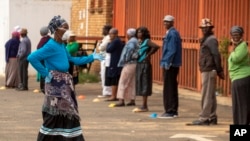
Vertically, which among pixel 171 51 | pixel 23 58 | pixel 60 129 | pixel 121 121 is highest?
pixel 171 51

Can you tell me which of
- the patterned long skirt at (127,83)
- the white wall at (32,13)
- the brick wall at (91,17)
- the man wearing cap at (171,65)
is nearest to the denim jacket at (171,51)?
the man wearing cap at (171,65)

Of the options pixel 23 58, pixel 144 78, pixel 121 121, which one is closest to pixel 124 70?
pixel 144 78

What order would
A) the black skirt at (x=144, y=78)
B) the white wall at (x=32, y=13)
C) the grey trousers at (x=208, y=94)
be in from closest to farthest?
the grey trousers at (x=208, y=94), the black skirt at (x=144, y=78), the white wall at (x=32, y=13)

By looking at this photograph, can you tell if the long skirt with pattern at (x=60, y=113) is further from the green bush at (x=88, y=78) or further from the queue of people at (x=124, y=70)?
the green bush at (x=88, y=78)

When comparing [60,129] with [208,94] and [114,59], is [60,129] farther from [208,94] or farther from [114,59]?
[114,59]

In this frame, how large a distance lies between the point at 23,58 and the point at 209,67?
9.60 m

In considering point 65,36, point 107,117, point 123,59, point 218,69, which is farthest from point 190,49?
point 65,36

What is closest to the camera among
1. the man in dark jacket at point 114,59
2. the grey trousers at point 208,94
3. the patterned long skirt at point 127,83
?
the grey trousers at point 208,94

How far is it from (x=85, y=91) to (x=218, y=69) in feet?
29.2

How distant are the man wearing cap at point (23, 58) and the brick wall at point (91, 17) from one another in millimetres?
4315

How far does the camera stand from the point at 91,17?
27938 millimetres

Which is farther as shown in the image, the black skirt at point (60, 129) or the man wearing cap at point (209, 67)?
the man wearing cap at point (209, 67)

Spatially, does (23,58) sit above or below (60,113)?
above

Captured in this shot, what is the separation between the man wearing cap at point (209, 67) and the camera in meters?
14.2
